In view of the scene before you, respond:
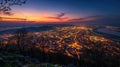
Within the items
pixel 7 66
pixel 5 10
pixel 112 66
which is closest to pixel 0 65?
pixel 7 66

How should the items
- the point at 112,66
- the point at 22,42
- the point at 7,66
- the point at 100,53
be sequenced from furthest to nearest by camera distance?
1. the point at 100,53
2. the point at 112,66
3. the point at 22,42
4. the point at 7,66

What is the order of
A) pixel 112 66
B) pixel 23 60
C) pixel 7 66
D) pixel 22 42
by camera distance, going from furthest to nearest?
1. pixel 112 66
2. pixel 22 42
3. pixel 23 60
4. pixel 7 66

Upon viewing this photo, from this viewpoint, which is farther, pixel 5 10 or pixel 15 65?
pixel 5 10

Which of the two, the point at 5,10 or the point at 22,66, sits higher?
the point at 5,10

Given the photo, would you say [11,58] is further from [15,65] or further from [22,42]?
[22,42]

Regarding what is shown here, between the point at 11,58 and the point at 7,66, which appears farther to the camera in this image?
the point at 11,58

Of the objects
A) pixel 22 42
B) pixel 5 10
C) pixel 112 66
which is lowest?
pixel 112 66

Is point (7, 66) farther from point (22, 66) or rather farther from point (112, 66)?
point (112, 66)

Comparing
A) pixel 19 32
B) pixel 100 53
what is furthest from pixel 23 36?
pixel 100 53

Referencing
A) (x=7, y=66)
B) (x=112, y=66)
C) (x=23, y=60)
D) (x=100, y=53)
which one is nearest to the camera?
(x=7, y=66)
